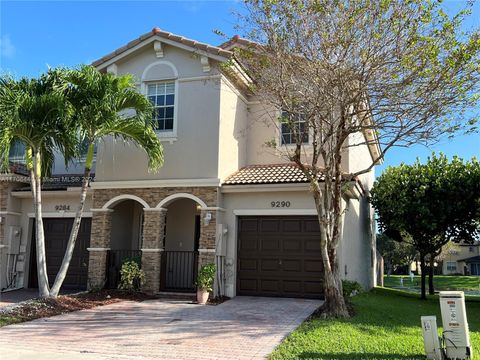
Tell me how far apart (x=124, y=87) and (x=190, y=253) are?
624cm

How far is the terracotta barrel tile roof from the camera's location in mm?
14927

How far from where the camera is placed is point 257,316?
38.6 ft

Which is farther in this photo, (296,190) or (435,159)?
(435,159)

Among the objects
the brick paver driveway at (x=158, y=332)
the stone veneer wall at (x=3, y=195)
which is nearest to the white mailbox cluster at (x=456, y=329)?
the brick paver driveway at (x=158, y=332)

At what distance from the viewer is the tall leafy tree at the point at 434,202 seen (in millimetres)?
18156

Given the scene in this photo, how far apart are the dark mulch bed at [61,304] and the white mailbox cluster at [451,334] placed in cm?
875

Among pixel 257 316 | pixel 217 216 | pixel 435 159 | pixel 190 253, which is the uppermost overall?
pixel 435 159

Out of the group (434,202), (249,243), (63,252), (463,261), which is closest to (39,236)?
(63,252)

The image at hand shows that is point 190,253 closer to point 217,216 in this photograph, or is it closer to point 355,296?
point 217,216

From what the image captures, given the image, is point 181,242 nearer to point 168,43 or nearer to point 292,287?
point 292,287

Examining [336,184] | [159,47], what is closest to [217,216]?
[336,184]

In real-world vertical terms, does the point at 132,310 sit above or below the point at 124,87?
below

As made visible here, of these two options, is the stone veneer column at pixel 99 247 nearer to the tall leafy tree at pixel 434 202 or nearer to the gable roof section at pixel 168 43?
the gable roof section at pixel 168 43

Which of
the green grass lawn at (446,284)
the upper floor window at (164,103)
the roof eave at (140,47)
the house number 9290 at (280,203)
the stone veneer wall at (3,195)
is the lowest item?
the green grass lawn at (446,284)
